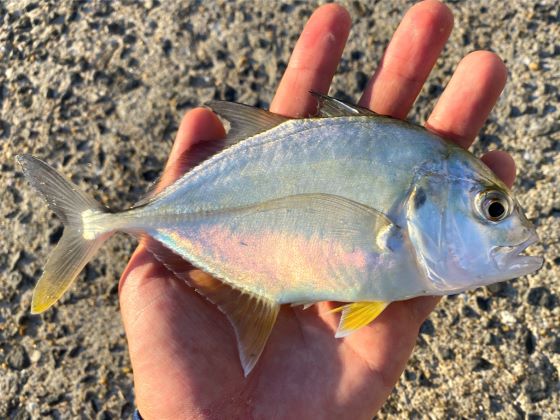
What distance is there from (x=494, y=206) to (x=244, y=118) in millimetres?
1172

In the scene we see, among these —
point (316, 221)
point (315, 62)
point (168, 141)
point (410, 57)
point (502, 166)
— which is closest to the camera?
point (316, 221)

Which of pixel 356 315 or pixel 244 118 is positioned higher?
pixel 244 118

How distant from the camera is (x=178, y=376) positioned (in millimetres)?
2258

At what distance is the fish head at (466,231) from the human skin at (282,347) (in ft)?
1.40

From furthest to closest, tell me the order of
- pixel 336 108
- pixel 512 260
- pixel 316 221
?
pixel 336 108 < pixel 316 221 < pixel 512 260

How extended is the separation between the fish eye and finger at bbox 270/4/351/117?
1193mm

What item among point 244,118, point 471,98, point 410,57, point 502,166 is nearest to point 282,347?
point 244,118

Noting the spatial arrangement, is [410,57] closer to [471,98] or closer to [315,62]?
[471,98]

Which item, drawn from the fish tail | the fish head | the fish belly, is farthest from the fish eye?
the fish tail

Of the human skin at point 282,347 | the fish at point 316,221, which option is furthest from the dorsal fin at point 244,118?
the human skin at point 282,347

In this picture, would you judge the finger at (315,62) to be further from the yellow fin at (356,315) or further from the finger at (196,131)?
the yellow fin at (356,315)

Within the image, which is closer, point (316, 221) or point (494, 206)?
point (494, 206)

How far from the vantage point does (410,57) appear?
9.54 ft

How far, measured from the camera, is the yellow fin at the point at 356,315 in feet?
7.50
